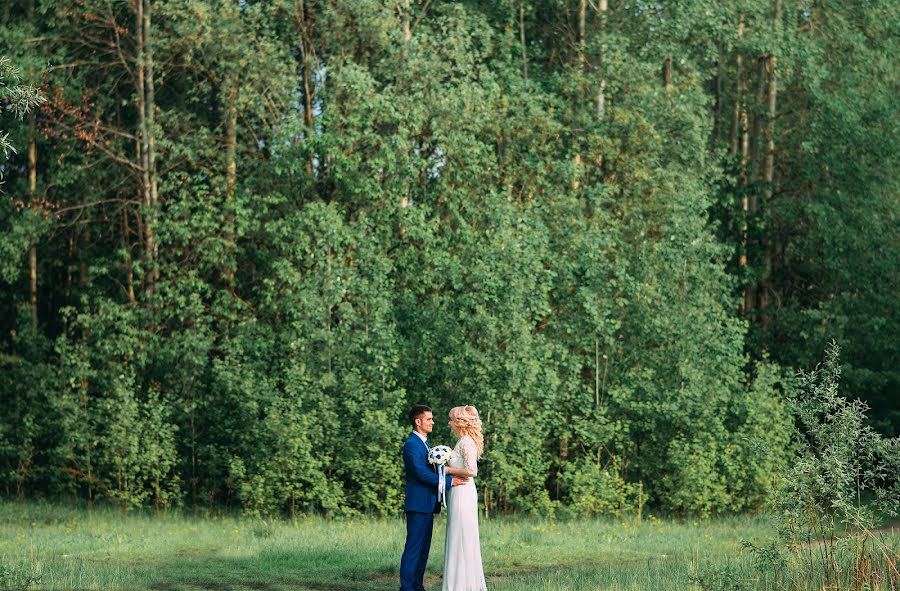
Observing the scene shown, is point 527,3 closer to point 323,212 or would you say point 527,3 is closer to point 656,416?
point 323,212

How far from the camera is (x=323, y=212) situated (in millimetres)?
26188

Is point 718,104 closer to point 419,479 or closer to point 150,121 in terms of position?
point 150,121

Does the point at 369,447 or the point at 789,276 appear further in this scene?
the point at 789,276

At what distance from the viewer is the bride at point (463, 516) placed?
41.9 ft

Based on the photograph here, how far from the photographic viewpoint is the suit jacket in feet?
42.0

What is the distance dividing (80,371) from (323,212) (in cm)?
653

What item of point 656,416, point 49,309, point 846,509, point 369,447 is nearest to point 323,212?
point 369,447

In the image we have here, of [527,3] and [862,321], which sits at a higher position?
[527,3]

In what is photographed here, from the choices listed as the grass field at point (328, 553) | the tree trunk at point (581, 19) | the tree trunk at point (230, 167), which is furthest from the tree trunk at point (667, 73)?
the grass field at point (328, 553)

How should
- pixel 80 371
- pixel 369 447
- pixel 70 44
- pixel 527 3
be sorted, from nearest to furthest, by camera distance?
pixel 369 447
pixel 80 371
pixel 70 44
pixel 527 3

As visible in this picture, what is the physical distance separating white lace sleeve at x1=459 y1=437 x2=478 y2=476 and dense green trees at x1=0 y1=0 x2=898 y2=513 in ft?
36.0

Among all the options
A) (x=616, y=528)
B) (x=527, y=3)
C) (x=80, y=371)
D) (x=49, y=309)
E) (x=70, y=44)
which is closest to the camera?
(x=616, y=528)

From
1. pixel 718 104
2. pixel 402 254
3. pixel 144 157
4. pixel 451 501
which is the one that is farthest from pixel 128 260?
pixel 718 104

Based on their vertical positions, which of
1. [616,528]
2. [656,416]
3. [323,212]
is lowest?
[616,528]
